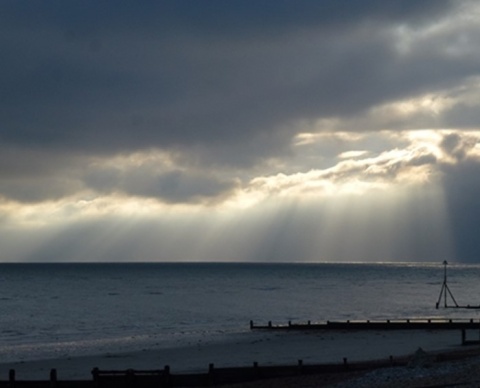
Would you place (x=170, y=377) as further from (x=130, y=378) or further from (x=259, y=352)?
(x=259, y=352)

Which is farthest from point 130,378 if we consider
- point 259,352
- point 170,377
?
point 259,352

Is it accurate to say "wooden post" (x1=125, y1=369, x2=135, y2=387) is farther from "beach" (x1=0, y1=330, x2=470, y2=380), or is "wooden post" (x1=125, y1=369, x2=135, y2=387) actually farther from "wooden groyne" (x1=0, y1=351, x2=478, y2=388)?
"beach" (x1=0, y1=330, x2=470, y2=380)

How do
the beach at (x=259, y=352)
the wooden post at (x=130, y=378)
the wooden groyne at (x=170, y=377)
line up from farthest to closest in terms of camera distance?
the beach at (x=259, y=352), the wooden post at (x=130, y=378), the wooden groyne at (x=170, y=377)

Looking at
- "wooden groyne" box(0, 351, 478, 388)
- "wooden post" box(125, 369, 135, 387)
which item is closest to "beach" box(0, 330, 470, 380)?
"wooden groyne" box(0, 351, 478, 388)

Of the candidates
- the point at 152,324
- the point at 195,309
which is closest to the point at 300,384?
the point at 152,324

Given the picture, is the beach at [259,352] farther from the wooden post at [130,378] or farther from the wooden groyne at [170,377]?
the wooden post at [130,378]

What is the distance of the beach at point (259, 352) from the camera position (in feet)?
169

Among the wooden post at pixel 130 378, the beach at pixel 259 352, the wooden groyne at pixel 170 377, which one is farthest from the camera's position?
the beach at pixel 259 352

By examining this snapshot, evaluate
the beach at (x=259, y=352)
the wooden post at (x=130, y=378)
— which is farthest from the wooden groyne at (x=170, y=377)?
the beach at (x=259, y=352)

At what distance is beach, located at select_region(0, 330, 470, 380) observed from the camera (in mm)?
51469

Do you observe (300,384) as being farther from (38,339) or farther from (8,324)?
(8,324)

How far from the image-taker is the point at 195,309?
12331cm

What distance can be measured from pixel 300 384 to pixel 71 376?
17807 millimetres

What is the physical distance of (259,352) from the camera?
59062 mm
